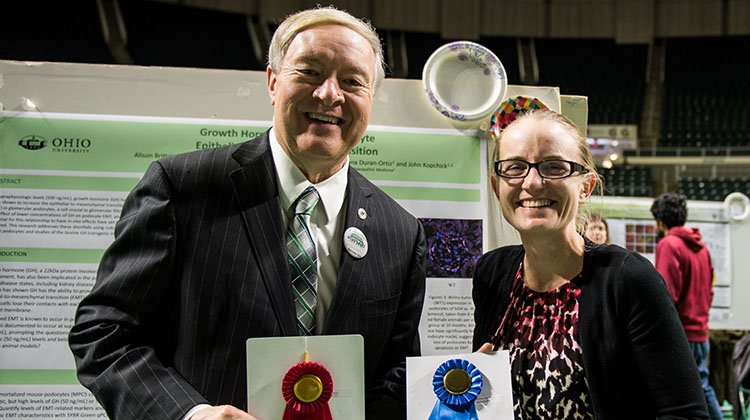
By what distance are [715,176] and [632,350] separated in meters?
9.66

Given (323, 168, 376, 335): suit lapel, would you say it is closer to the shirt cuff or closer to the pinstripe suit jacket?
the pinstripe suit jacket

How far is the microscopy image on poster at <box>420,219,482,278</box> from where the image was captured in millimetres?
2037

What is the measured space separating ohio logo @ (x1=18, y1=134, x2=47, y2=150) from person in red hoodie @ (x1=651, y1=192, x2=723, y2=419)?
145 inches

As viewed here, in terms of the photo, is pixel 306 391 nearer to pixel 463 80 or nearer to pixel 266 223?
pixel 266 223

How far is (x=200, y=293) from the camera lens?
1.30 metres

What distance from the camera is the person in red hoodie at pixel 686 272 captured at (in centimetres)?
419

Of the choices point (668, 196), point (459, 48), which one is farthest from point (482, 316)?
point (668, 196)

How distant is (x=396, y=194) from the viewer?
2.04 metres

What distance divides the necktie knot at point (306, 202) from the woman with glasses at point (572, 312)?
1.37ft

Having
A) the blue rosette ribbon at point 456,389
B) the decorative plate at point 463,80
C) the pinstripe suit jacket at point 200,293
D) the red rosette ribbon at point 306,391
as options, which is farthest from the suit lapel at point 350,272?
the decorative plate at point 463,80

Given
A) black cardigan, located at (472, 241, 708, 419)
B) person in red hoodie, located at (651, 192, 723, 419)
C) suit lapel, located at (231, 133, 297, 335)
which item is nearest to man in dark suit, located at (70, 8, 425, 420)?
suit lapel, located at (231, 133, 297, 335)

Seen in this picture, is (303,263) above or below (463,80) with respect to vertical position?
below

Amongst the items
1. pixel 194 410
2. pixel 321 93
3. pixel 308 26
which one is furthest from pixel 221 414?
pixel 308 26

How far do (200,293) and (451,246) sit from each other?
0.96 metres
